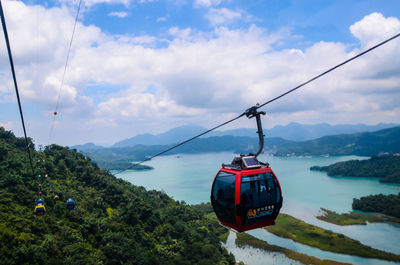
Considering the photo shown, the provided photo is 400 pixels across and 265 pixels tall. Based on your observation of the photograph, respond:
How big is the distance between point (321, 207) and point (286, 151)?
444 feet

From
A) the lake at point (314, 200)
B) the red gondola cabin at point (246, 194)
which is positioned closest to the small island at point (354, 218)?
the lake at point (314, 200)

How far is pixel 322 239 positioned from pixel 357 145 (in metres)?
160

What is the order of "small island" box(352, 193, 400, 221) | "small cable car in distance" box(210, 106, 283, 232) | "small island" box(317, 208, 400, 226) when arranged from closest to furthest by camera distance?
"small cable car in distance" box(210, 106, 283, 232)
"small island" box(317, 208, 400, 226)
"small island" box(352, 193, 400, 221)

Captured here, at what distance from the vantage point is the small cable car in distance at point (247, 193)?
24.0 feet

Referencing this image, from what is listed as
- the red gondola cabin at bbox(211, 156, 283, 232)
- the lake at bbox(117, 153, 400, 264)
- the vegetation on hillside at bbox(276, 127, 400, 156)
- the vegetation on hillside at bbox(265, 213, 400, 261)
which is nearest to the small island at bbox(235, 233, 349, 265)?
the lake at bbox(117, 153, 400, 264)

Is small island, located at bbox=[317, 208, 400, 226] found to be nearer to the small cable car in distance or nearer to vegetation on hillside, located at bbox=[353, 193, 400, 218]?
vegetation on hillside, located at bbox=[353, 193, 400, 218]

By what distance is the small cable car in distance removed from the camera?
7.31m

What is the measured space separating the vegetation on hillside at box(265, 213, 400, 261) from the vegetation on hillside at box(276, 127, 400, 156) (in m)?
128

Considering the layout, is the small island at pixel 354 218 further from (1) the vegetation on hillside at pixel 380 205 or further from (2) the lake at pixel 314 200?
(2) the lake at pixel 314 200

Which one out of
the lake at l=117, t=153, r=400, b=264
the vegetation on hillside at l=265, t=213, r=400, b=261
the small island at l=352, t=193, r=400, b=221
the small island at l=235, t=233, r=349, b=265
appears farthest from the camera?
the small island at l=352, t=193, r=400, b=221

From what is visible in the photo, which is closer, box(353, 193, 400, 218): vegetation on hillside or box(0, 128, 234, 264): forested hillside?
box(0, 128, 234, 264): forested hillside

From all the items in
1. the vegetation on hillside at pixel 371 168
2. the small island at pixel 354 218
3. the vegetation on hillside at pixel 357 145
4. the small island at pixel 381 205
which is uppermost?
the vegetation on hillside at pixel 357 145

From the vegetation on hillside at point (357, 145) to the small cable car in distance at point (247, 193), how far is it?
168m

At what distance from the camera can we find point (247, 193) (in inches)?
290
